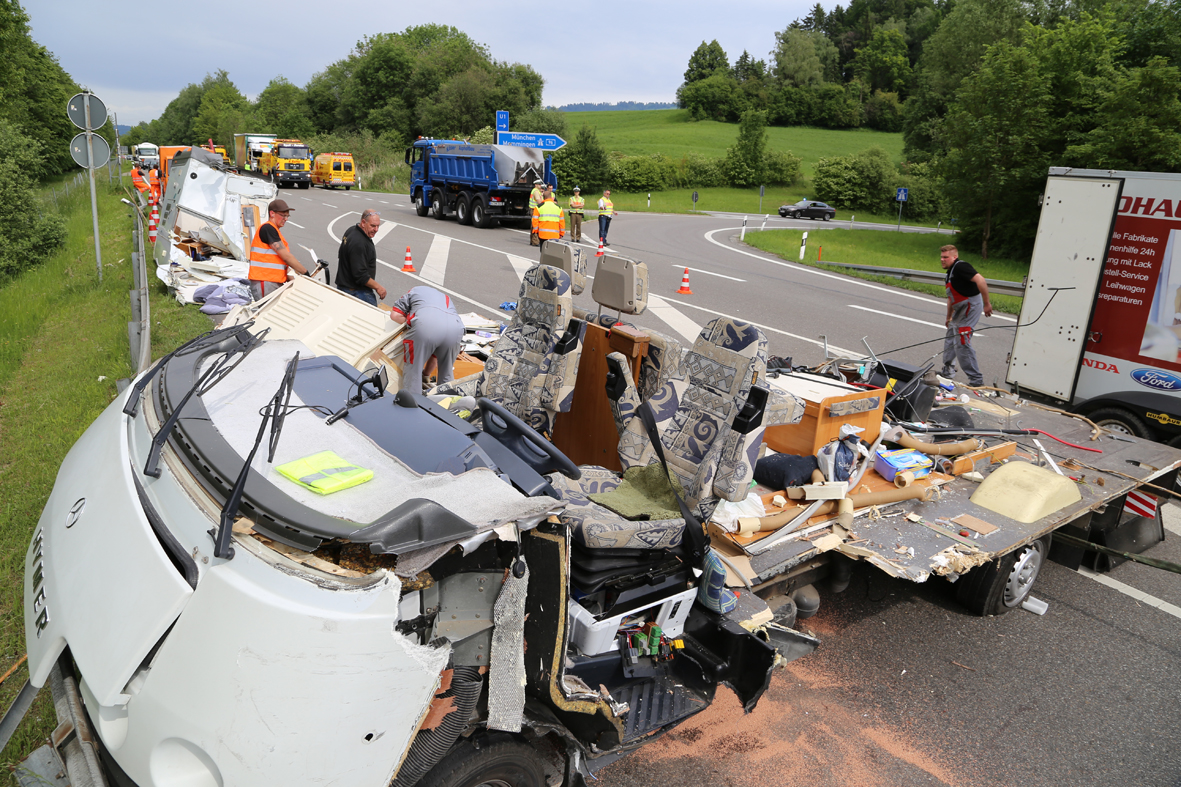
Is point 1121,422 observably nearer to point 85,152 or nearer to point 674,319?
point 674,319

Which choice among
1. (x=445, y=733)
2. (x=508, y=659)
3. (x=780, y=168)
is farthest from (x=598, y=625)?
(x=780, y=168)

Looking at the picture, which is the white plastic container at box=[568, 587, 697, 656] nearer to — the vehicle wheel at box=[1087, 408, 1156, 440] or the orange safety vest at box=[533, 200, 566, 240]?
the vehicle wheel at box=[1087, 408, 1156, 440]

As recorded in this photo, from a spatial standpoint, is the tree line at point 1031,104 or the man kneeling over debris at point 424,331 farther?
the tree line at point 1031,104

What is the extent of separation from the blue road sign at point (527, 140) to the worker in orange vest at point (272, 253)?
54.2ft

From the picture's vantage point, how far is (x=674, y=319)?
42.5 feet

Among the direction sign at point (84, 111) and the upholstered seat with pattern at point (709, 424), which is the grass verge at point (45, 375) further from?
the upholstered seat with pattern at point (709, 424)

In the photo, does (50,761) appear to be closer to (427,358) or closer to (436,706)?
(436,706)

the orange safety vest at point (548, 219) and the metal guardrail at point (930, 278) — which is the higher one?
the orange safety vest at point (548, 219)

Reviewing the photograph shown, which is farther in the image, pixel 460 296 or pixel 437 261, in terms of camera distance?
pixel 437 261

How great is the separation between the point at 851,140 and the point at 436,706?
86.6 m

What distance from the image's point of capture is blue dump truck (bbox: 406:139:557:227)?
24.5 metres

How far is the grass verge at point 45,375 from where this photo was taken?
4.16 metres

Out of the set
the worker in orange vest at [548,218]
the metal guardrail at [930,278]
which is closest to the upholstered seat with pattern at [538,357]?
the worker in orange vest at [548,218]

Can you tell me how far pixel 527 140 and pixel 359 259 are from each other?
17968 millimetres
